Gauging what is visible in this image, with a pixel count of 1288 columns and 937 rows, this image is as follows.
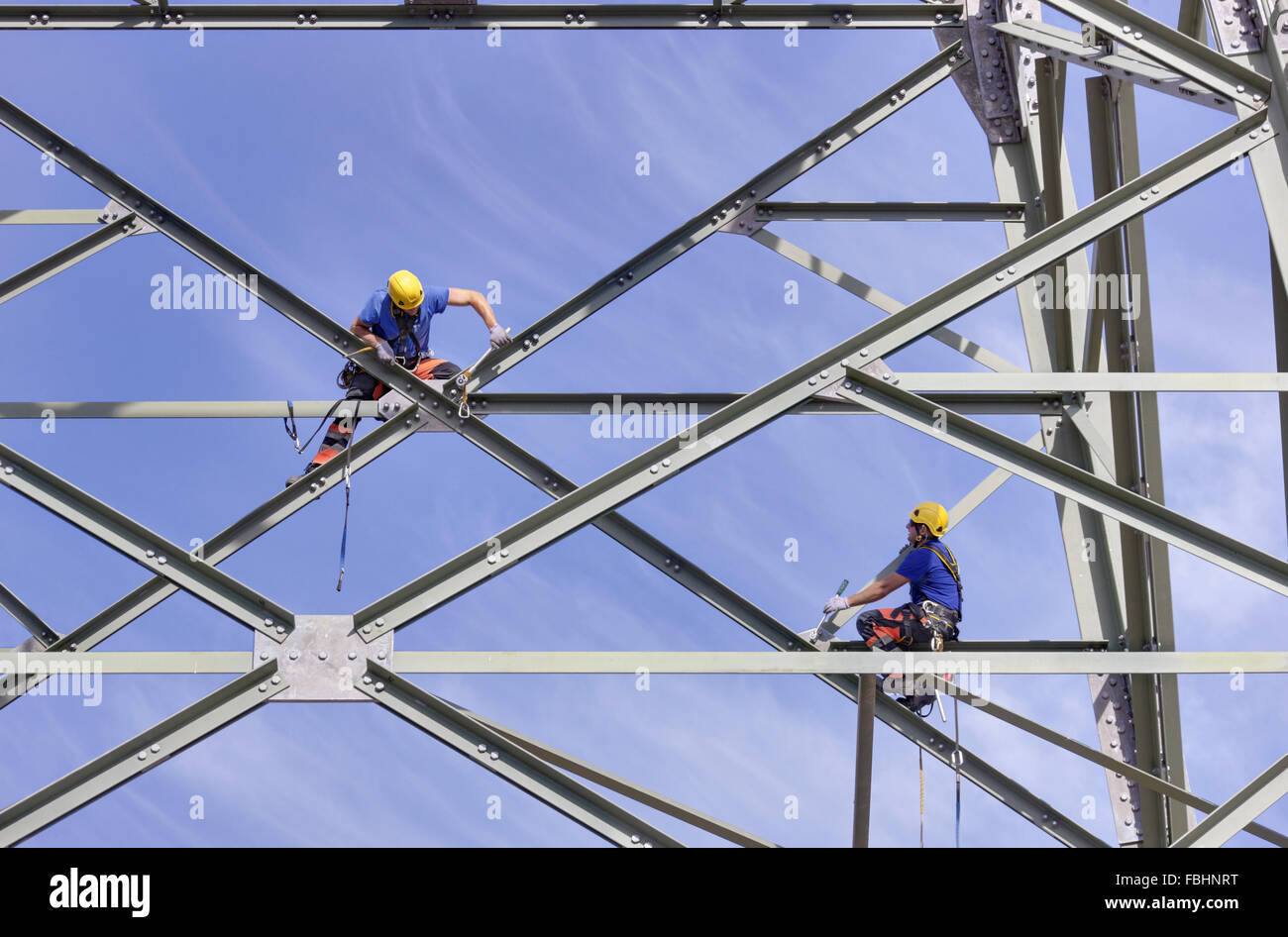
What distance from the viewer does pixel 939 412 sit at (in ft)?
26.8

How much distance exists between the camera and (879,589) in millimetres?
11297

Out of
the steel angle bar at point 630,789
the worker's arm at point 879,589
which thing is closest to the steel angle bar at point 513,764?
the steel angle bar at point 630,789

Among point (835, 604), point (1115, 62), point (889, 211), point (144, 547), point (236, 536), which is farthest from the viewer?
point (889, 211)

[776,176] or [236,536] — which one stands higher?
[776,176]

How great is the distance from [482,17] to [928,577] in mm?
5487

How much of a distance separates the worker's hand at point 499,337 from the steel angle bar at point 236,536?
1.19m

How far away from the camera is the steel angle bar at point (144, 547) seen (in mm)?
7891

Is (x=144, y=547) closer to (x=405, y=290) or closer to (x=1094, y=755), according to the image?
(x=405, y=290)

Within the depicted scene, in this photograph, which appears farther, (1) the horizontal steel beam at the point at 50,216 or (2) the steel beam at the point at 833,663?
(1) the horizontal steel beam at the point at 50,216

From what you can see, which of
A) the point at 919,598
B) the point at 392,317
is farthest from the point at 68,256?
the point at 919,598

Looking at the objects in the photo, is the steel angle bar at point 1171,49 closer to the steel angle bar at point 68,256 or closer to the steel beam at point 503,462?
the steel beam at point 503,462

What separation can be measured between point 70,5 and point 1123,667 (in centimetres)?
913
